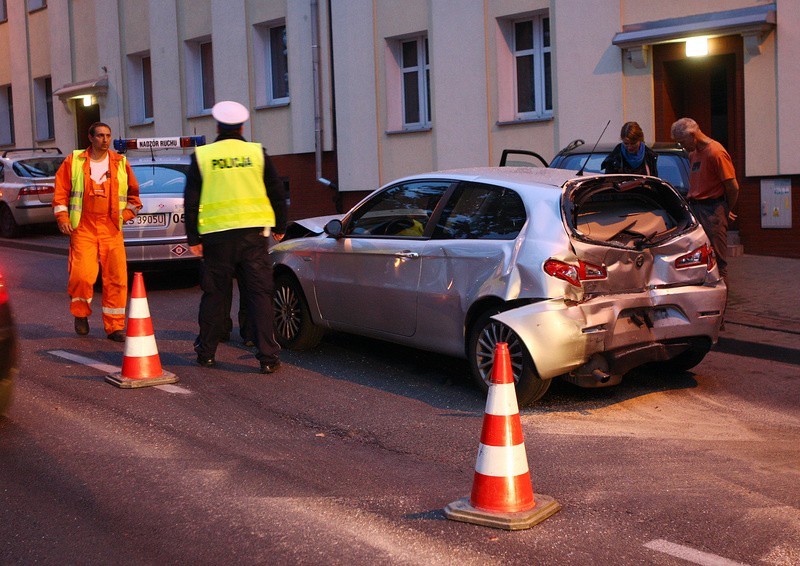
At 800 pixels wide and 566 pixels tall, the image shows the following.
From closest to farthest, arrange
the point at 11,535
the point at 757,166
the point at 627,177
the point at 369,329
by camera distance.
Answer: the point at 11,535, the point at 627,177, the point at 369,329, the point at 757,166

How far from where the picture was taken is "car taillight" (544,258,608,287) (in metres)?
7.17

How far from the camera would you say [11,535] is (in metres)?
5.01

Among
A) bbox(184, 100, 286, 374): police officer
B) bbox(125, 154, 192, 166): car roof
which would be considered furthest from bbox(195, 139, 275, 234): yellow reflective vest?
bbox(125, 154, 192, 166): car roof

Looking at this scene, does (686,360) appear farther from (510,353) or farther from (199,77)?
(199,77)

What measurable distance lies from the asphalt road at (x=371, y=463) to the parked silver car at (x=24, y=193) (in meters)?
12.9

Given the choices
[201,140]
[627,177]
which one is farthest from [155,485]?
[201,140]

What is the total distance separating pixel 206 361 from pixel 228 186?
1.37 m

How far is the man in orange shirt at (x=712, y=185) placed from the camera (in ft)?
32.5

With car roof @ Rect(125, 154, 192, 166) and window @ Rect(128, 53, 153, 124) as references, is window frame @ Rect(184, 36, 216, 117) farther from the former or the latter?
car roof @ Rect(125, 154, 192, 166)

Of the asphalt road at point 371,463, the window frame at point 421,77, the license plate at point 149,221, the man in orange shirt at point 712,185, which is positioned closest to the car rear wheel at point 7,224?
the window frame at point 421,77

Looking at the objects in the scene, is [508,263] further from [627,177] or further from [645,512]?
[645,512]

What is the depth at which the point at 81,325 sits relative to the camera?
33.9 ft

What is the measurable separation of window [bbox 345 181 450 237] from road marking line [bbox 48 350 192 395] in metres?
1.82

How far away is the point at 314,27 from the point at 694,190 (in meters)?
12.8
